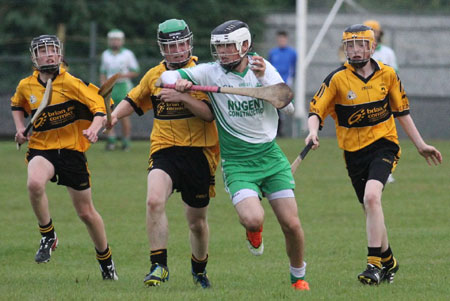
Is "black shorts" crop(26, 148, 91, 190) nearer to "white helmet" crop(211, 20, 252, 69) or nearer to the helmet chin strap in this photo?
the helmet chin strap

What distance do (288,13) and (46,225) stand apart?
1998 centimetres

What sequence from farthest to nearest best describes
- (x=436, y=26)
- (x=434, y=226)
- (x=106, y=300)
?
(x=436, y=26), (x=434, y=226), (x=106, y=300)

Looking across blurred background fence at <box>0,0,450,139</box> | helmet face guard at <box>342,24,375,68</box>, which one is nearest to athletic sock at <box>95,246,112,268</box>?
helmet face guard at <box>342,24,375,68</box>

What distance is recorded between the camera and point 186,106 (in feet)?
23.7

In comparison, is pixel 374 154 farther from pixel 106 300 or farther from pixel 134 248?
pixel 134 248

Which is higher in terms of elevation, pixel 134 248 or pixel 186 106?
pixel 186 106

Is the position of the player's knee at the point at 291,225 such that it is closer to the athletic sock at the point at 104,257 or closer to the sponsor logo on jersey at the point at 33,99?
the athletic sock at the point at 104,257

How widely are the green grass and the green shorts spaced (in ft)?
2.59

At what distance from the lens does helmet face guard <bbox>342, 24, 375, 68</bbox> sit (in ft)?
25.1

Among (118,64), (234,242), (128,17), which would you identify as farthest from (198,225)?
(128,17)

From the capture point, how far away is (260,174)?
7.09 meters

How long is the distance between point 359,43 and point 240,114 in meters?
1.29

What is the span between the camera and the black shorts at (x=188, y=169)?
7.52 metres

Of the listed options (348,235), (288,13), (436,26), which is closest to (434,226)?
(348,235)
